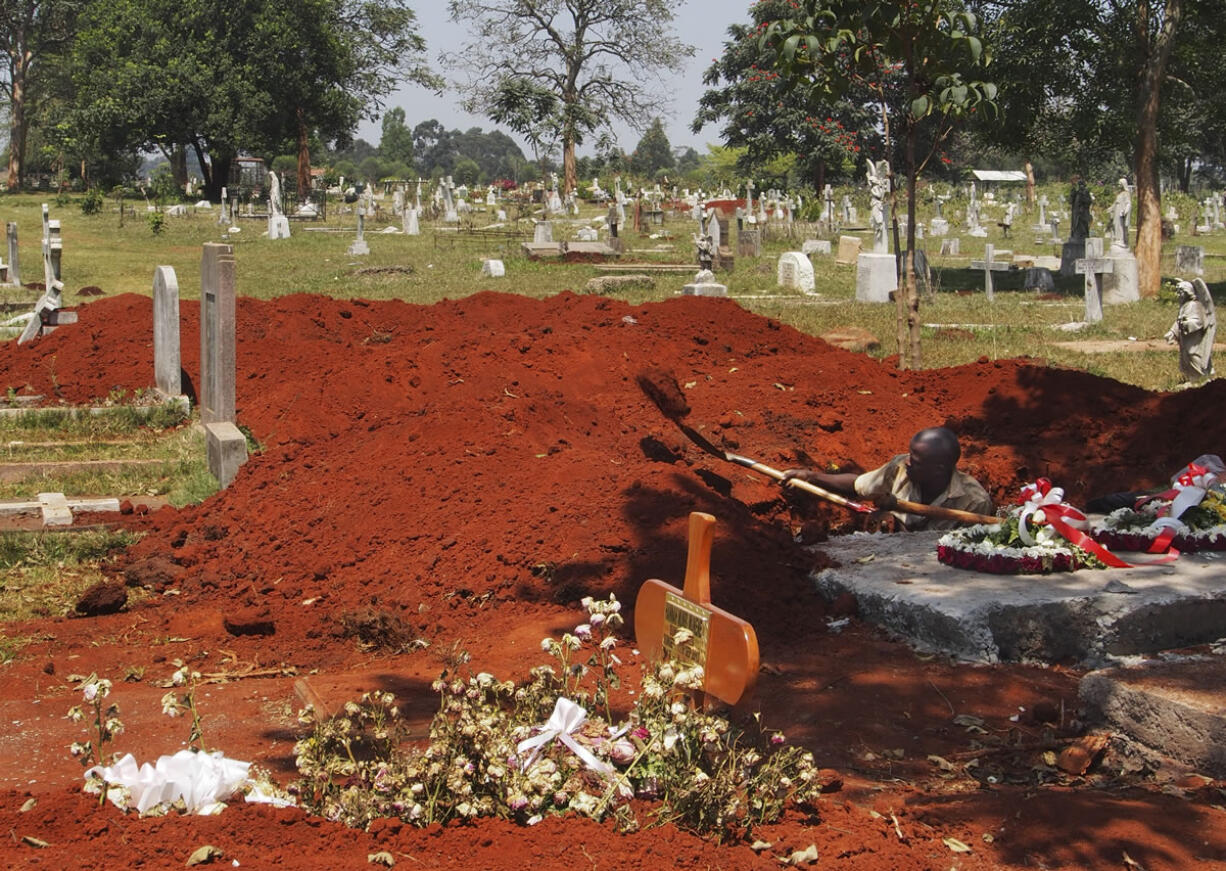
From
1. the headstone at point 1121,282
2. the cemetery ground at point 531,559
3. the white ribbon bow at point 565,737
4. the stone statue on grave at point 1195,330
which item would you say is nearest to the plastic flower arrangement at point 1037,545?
the cemetery ground at point 531,559

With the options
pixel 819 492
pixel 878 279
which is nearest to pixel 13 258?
pixel 878 279

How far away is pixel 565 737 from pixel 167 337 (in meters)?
8.95

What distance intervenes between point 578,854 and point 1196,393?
7410 millimetres

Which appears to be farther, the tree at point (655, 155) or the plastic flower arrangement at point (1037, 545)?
the tree at point (655, 155)

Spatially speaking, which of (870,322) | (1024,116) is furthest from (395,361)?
(1024,116)

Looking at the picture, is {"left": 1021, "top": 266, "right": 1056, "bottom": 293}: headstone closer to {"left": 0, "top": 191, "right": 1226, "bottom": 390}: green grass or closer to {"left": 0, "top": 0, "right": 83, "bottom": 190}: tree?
{"left": 0, "top": 191, "right": 1226, "bottom": 390}: green grass

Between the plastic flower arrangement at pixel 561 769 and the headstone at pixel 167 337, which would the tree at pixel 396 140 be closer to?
the headstone at pixel 167 337

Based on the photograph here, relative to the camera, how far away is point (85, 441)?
33.6 ft

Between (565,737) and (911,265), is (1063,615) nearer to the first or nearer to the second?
(565,737)

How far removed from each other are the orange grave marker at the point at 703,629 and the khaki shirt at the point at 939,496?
3239 mm

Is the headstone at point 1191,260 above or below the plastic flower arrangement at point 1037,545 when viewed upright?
above

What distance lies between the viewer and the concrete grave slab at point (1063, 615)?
521cm

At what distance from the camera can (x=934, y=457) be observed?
6.81 m

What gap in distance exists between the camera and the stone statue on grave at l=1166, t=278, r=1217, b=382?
11.4 metres
